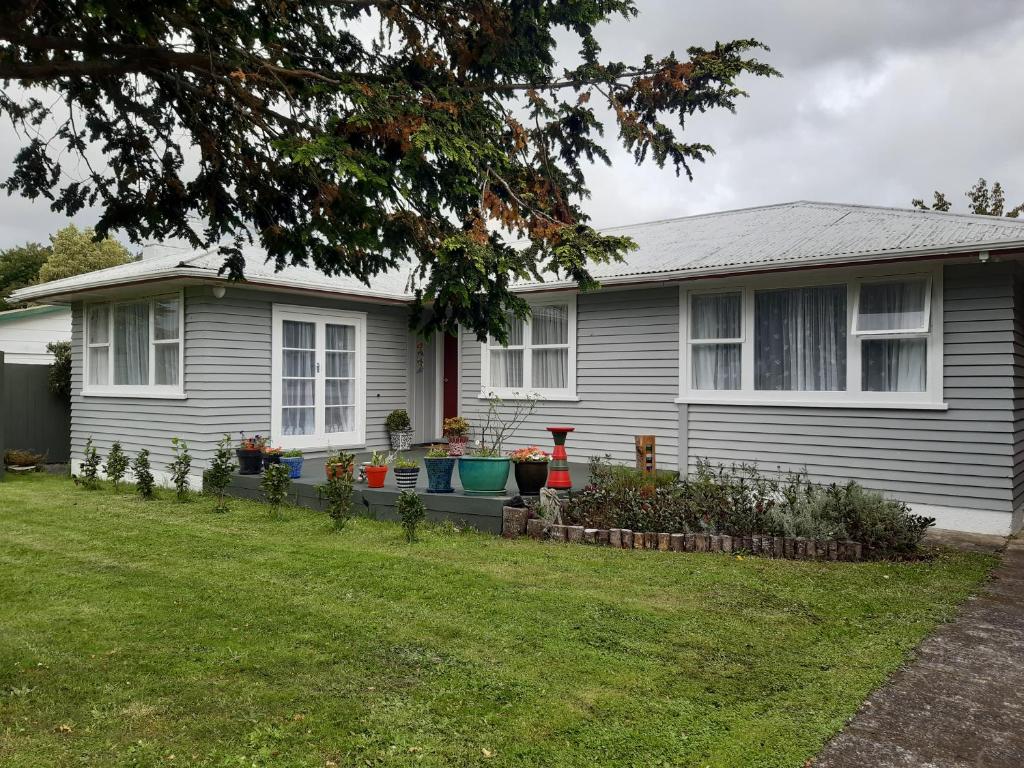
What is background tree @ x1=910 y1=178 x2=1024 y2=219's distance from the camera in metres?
25.8

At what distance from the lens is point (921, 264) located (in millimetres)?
7906

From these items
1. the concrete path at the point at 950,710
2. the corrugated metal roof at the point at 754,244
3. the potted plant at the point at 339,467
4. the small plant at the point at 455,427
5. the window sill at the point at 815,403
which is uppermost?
the corrugated metal roof at the point at 754,244

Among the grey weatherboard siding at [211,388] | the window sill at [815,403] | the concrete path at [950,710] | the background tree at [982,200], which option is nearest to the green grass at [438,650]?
the concrete path at [950,710]

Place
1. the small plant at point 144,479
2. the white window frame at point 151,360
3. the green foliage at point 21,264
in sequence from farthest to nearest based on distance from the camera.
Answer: the green foliage at point 21,264
the white window frame at point 151,360
the small plant at point 144,479

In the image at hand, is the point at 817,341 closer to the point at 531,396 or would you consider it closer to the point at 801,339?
the point at 801,339

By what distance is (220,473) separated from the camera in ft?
30.0

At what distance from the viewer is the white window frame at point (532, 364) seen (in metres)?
10.8

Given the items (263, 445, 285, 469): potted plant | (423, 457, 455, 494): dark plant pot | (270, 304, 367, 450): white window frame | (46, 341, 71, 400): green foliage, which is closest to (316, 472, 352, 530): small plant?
(423, 457, 455, 494): dark plant pot

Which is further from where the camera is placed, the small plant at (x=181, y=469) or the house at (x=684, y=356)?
the small plant at (x=181, y=469)

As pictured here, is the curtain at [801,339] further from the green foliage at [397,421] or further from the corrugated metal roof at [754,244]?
the green foliage at [397,421]

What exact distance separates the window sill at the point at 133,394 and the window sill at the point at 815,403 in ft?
22.3

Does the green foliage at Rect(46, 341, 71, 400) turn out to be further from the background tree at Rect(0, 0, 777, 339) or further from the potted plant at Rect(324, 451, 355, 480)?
the background tree at Rect(0, 0, 777, 339)

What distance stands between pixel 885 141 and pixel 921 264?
15972mm

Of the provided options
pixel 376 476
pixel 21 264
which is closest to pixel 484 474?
pixel 376 476
